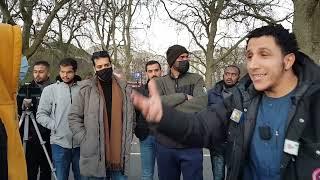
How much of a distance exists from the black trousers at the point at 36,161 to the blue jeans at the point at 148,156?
4.15 feet

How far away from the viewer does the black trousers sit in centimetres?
600

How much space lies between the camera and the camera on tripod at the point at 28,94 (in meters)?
5.87

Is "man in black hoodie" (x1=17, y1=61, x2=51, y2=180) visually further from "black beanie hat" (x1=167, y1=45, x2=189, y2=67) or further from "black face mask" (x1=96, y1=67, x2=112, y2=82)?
"black beanie hat" (x1=167, y1=45, x2=189, y2=67)

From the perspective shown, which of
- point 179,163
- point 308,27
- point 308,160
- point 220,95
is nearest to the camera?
point 308,160

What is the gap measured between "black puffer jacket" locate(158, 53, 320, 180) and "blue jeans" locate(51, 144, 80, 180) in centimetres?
321

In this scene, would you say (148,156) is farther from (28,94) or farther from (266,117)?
(266,117)

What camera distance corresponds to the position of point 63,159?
5.60m

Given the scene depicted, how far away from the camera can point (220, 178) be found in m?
6.17

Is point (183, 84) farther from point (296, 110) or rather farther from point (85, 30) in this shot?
point (85, 30)

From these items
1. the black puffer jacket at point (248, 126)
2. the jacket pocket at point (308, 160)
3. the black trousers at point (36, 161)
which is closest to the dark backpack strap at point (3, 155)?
the black puffer jacket at point (248, 126)

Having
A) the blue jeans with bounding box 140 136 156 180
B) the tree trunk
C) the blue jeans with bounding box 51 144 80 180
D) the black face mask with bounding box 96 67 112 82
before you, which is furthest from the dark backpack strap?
the tree trunk

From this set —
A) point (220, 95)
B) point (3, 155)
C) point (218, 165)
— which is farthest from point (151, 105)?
point (218, 165)

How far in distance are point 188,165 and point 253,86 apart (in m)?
2.26

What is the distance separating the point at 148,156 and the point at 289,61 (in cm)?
403
